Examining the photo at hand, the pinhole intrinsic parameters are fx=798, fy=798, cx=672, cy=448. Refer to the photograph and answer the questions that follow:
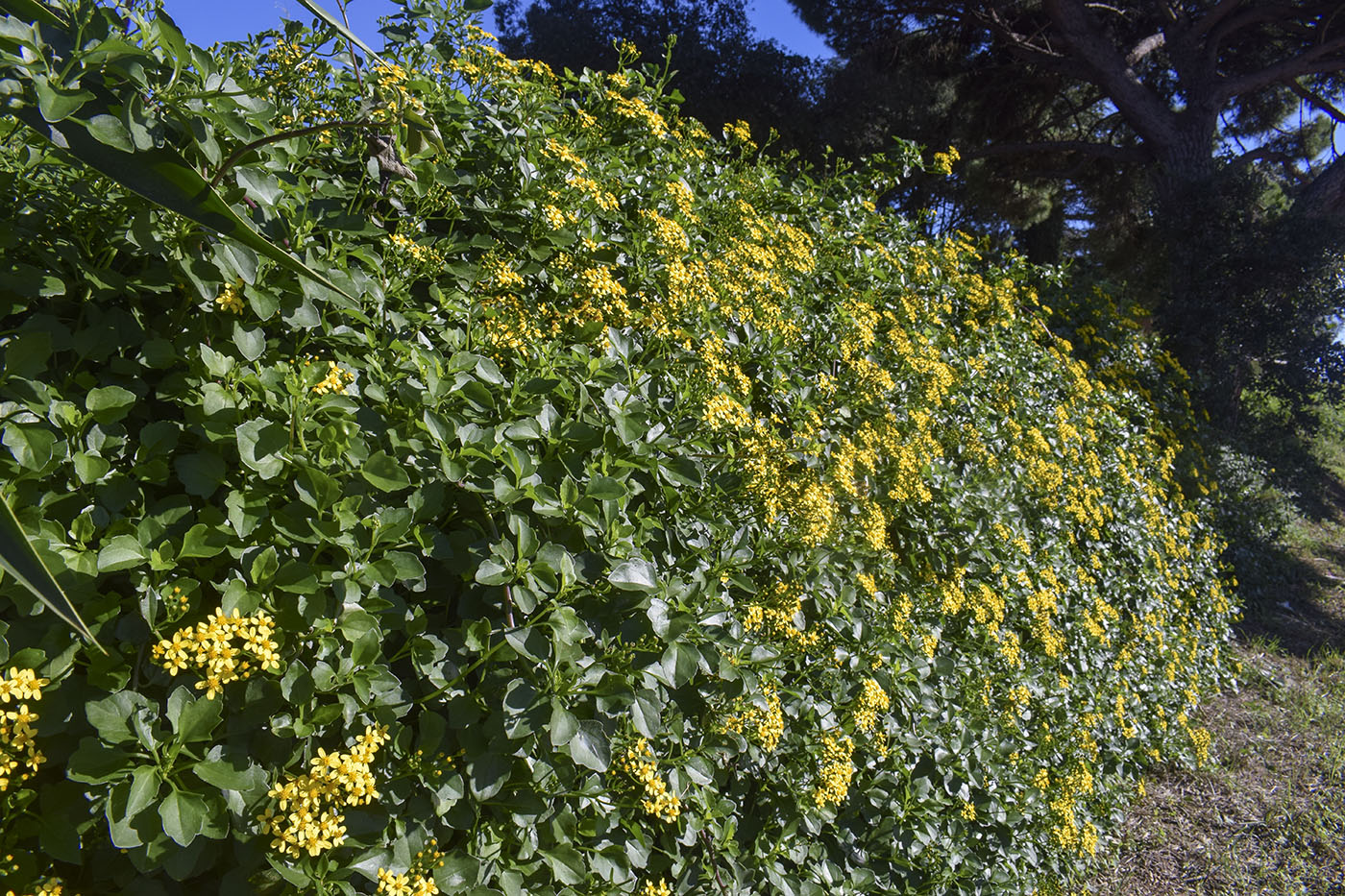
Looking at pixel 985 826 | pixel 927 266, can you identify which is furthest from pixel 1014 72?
pixel 985 826

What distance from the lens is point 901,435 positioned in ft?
9.60

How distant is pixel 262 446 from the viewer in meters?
1.14

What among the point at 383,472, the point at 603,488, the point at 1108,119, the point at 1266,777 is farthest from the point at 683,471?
the point at 1108,119

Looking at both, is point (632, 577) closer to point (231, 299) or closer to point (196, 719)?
point (196, 719)

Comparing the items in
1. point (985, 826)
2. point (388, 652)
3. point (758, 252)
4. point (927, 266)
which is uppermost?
point (927, 266)

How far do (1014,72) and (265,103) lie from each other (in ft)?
41.0

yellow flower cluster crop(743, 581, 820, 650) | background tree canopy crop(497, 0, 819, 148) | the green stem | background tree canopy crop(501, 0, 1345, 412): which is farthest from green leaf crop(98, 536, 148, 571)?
background tree canopy crop(497, 0, 819, 148)

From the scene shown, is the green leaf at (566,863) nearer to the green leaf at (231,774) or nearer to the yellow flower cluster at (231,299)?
the green leaf at (231,774)

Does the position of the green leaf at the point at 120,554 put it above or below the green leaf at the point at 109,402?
below

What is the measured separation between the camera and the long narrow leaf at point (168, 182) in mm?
679

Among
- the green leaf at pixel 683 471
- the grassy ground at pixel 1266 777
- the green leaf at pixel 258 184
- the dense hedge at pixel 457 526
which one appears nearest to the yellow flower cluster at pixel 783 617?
the dense hedge at pixel 457 526

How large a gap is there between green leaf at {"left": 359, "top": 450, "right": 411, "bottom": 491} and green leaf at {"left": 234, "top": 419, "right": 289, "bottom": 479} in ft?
0.39

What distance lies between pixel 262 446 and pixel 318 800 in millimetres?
490

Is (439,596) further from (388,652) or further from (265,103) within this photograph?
(265,103)
